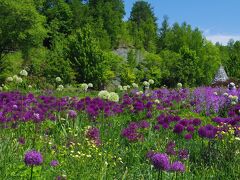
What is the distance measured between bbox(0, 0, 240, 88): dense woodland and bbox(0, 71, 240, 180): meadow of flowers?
21168 mm

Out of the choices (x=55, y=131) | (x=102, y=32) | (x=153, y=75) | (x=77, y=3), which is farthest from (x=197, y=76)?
(x=55, y=131)

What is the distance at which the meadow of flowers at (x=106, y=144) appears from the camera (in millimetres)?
4575

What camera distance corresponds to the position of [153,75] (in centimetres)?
4941

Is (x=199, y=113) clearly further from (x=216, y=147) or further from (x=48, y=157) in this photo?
(x=48, y=157)

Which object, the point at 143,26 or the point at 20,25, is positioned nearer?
the point at 20,25

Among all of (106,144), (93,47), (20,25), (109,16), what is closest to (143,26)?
(109,16)

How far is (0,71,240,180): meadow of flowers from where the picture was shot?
4575mm

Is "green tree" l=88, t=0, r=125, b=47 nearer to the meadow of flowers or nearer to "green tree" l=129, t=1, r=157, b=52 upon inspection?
"green tree" l=129, t=1, r=157, b=52

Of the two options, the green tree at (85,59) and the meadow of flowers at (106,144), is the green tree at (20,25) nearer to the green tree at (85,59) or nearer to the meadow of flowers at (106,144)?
the green tree at (85,59)

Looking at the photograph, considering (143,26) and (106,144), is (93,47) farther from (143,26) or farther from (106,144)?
(143,26)

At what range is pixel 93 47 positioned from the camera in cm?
3884

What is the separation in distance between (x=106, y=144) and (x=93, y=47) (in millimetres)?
32755

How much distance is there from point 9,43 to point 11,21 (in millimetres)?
3416

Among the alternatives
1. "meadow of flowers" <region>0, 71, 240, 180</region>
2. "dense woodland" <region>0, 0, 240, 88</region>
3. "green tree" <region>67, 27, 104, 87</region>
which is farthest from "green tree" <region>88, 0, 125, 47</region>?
"meadow of flowers" <region>0, 71, 240, 180</region>
